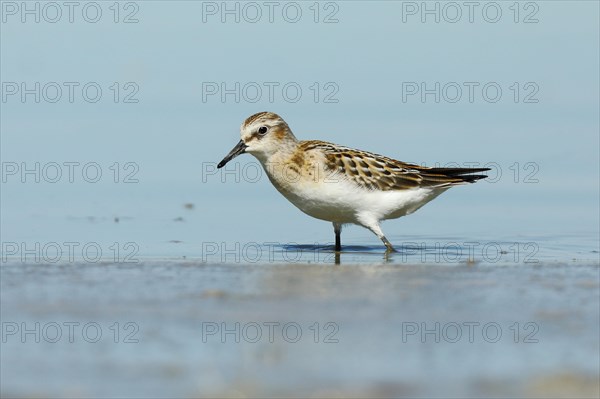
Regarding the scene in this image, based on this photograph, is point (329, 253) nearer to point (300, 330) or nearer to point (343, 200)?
point (343, 200)

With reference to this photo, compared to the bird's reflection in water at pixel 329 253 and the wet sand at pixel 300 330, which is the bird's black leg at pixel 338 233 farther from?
the wet sand at pixel 300 330

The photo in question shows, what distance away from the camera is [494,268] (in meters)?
9.48

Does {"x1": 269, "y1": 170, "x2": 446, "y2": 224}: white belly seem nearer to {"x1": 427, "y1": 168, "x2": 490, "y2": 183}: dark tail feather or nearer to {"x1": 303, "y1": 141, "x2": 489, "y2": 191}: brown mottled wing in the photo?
{"x1": 303, "y1": 141, "x2": 489, "y2": 191}: brown mottled wing

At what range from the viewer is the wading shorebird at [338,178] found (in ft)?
39.6

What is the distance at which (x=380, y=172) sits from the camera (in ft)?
40.8

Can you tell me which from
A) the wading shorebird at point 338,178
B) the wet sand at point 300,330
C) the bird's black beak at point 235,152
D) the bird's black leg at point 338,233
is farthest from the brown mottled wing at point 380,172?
the wet sand at point 300,330

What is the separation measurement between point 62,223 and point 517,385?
798 cm

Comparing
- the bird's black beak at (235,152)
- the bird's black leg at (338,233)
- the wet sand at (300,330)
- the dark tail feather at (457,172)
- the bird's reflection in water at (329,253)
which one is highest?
the bird's black beak at (235,152)

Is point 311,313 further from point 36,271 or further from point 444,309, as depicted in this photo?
point 36,271

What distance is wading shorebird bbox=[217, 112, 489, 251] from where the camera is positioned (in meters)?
12.1

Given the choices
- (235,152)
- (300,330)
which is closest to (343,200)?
(235,152)

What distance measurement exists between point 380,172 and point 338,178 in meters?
0.57

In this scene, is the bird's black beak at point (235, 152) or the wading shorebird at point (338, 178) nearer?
the wading shorebird at point (338, 178)

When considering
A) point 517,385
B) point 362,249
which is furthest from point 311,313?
point 362,249
